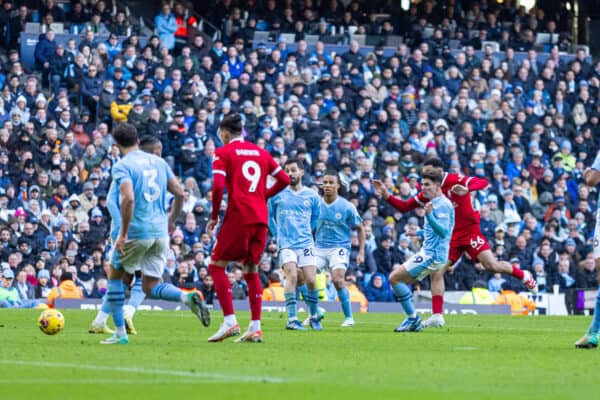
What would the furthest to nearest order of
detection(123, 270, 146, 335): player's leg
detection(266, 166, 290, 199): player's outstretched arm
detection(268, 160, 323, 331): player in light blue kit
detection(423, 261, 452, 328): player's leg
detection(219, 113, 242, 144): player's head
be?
detection(423, 261, 452, 328): player's leg, detection(268, 160, 323, 331): player in light blue kit, detection(123, 270, 146, 335): player's leg, detection(266, 166, 290, 199): player's outstretched arm, detection(219, 113, 242, 144): player's head

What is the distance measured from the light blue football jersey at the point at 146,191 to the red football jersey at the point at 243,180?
0.65 m

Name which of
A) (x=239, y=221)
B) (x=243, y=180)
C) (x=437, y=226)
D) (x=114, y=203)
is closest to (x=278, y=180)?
(x=243, y=180)

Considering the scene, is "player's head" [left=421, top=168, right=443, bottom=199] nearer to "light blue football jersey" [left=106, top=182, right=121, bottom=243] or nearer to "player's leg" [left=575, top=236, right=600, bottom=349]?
"light blue football jersey" [left=106, top=182, right=121, bottom=243]

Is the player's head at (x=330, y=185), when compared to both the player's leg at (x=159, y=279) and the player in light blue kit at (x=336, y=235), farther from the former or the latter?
the player's leg at (x=159, y=279)

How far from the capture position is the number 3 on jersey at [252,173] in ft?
44.4

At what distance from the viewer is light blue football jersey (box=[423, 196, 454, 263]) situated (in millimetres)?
17516

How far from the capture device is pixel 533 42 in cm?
3928

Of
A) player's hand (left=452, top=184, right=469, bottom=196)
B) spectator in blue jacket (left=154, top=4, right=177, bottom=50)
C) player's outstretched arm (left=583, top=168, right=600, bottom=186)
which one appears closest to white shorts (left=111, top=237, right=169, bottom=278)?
player's outstretched arm (left=583, top=168, right=600, bottom=186)

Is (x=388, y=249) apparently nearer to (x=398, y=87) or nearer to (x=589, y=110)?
(x=398, y=87)

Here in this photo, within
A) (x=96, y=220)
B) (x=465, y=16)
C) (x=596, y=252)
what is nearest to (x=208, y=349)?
(x=596, y=252)

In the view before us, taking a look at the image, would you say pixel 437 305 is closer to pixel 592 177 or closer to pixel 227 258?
pixel 227 258

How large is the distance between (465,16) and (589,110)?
→ 17.8 feet

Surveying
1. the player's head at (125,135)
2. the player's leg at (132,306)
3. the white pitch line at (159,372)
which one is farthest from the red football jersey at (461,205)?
the white pitch line at (159,372)

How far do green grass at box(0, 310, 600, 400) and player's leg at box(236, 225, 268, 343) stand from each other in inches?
9.4
